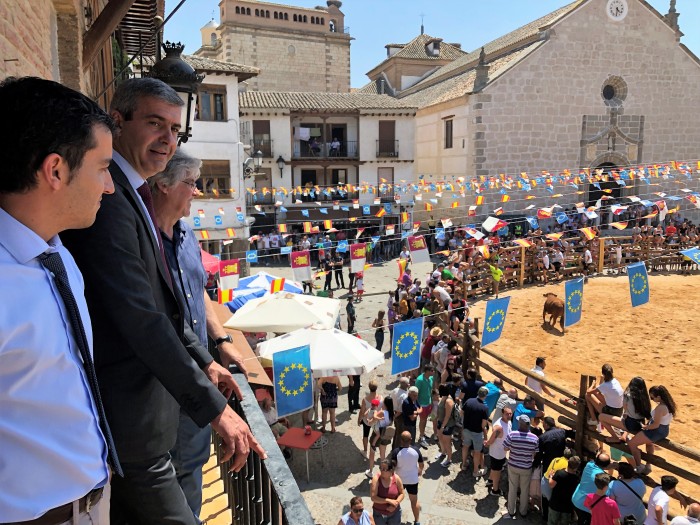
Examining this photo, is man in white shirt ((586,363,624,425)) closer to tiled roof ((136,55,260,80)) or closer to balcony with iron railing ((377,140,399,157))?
tiled roof ((136,55,260,80))

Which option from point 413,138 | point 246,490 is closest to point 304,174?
point 413,138

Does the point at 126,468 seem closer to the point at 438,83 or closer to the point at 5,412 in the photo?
the point at 5,412

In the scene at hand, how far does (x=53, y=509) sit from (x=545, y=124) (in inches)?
1180

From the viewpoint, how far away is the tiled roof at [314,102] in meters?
28.3

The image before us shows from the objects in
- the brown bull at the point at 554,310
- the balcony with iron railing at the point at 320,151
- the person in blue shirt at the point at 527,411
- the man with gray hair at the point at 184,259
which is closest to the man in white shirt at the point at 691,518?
the person in blue shirt at the point at 527,411

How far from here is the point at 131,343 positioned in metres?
1.74

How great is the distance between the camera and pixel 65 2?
15.2 feet

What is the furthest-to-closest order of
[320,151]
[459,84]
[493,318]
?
[459,84]
[320,151]
[493,318]

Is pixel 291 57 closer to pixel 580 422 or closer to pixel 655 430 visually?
pixel 580 422

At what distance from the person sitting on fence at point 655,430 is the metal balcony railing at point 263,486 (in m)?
6.27

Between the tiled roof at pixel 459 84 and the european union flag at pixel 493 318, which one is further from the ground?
the tiled roof at pixel 459 84

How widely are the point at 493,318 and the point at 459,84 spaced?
22.9 m

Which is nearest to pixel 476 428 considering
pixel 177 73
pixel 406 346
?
pixel 406 346

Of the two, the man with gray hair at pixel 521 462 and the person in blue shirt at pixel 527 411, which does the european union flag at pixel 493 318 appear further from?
the man with gray hair at pixel 521 462
